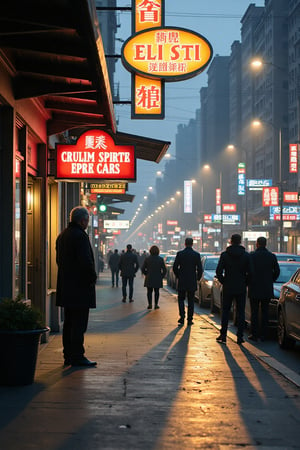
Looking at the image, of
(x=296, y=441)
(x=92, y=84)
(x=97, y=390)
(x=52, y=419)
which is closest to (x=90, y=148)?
(x=92, y=84)

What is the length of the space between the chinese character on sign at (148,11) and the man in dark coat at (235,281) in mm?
4365

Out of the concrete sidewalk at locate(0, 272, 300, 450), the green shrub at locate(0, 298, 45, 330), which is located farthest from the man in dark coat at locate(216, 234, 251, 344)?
the green shrub at locate(0, 298, 45, 330)

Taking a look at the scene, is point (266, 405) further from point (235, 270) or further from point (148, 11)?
point (148, 11)

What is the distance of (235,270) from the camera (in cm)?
1334

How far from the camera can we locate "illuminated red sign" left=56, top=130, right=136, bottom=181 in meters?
13.1

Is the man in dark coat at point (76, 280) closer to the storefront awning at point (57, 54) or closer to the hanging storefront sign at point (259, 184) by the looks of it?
the storefront awning at point (57, 54)

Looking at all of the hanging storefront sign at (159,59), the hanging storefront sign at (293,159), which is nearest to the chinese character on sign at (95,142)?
the hanging storefront sign at (159,59)

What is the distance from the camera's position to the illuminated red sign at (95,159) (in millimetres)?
13141

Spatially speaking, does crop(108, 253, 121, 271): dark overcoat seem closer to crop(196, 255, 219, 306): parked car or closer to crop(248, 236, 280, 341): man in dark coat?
crop(196, 255, 219, 306): parked car

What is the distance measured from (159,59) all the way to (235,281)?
391cm

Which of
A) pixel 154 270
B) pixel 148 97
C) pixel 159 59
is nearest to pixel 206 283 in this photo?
pixel 154 270

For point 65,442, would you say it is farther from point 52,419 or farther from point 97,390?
point 97,390

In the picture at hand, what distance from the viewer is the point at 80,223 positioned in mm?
10141

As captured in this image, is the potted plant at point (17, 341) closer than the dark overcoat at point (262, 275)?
Yes
